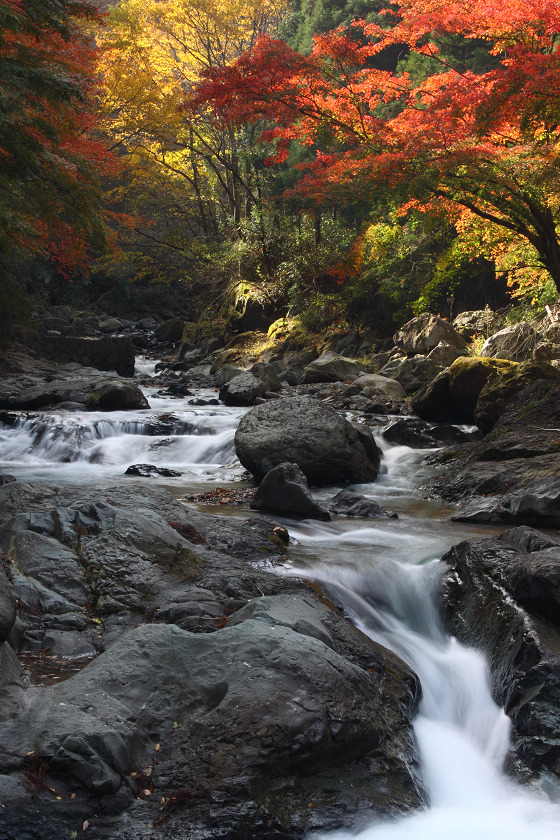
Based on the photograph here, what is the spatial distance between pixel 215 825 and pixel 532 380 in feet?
28.5

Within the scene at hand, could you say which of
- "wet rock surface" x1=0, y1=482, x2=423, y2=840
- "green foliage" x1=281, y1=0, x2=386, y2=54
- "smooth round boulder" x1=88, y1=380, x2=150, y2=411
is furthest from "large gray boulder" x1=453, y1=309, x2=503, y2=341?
"green foliage" x1=281, y1=0, x2=386, y2=54

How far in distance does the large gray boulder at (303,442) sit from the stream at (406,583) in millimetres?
373

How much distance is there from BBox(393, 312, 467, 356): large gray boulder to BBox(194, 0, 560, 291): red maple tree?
5191mm

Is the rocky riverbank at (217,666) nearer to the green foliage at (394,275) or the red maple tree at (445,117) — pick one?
the red maple tree at (445,117)

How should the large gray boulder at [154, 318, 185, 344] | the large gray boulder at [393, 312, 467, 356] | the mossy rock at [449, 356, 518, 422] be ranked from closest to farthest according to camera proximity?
the mossy rock at [449, 356, 518, 422] < the large gray boulder at [393, 312, 467, 356] < the large gray boulder at [154, 318, 185, 344]

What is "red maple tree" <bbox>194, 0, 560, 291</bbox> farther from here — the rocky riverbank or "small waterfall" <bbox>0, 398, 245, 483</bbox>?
"small waterfall" <bbox>0, 398, 245, 483</bbox>

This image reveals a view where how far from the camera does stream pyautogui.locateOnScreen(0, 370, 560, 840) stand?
285 cm

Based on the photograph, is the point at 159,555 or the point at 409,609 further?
the point at 409,609

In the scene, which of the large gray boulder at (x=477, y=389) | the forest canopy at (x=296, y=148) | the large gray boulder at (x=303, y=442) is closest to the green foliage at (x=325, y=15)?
the forest canopy at (x=296, y=148)

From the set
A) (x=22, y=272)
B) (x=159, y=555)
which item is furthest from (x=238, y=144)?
(x=159, y=555)

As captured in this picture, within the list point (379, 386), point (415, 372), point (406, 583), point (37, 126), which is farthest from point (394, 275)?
point (406, 583)

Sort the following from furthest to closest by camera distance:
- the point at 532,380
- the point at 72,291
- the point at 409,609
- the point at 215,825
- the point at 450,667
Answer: the point at 72,291
the point at 532,380
the point at 409,609
the point at 450,667
the point at 215,825

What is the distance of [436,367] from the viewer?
1464 centimetres

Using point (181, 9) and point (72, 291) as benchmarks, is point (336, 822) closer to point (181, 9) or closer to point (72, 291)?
point (181, 9)
